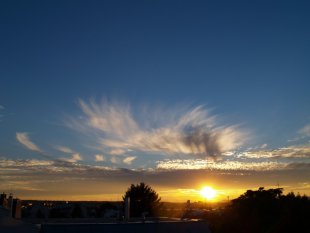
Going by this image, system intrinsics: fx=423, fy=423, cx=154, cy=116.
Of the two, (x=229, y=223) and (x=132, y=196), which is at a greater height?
(x=132, y=196)

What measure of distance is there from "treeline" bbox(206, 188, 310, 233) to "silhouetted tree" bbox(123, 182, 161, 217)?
3294 centimetres

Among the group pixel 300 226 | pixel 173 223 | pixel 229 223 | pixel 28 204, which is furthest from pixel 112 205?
pixel 173 223

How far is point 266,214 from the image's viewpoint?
30.0m

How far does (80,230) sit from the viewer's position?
17.9 metres

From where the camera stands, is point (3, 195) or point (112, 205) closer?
point (3, 195)

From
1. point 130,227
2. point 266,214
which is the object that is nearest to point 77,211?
point 266,214

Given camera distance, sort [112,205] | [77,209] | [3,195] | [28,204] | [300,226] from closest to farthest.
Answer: [300,226]
[3,195]
[28,204]
[77,209]
[112,205]

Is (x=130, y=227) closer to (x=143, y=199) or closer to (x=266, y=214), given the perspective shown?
(x=266, y=214)

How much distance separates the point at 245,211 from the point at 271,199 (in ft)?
7.03

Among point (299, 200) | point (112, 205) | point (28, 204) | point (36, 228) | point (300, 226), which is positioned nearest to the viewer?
point (36, 228)

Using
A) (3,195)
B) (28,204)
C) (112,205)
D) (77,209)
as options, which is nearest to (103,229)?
(3,195)

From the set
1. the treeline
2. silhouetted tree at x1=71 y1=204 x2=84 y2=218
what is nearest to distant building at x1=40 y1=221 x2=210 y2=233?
the treeline

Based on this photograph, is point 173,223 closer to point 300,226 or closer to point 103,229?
point 103,229

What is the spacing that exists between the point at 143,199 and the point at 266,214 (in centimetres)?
3951
